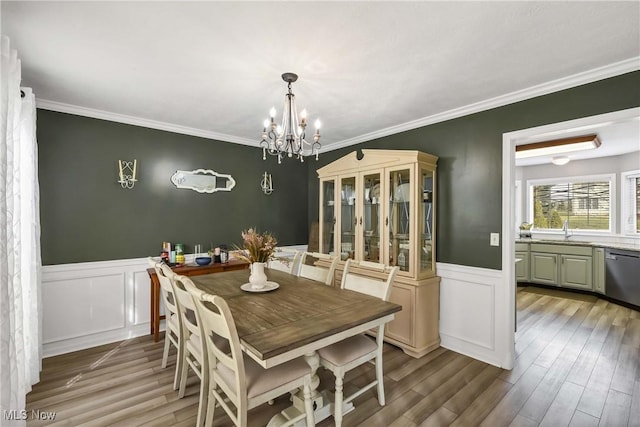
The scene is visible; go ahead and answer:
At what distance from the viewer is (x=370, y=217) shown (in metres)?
3.42

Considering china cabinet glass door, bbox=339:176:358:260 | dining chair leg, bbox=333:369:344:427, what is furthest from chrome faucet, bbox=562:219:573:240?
dining chair leg, bbox=333:369:344:427

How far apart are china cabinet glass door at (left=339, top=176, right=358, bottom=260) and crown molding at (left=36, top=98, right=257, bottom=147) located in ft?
4.95

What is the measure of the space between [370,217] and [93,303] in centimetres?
308

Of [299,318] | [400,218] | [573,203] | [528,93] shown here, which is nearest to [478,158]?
[528,93]

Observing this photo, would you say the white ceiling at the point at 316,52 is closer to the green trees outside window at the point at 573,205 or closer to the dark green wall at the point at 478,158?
the dark green wall at the point at 478,158

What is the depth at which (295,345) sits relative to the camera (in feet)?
4.77

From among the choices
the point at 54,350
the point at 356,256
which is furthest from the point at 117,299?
the point at 356,256

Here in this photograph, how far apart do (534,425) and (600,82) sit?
2.46 metres

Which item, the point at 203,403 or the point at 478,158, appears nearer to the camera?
the point at 203,403

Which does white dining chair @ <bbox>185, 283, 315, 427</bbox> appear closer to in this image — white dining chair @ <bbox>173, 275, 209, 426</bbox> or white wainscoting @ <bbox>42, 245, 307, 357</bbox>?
white dining chair @ <bbox>173, 275, 209, 426</bbox>

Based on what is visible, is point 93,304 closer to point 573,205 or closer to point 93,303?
point 93,303

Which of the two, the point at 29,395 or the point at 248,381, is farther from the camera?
the point at 29,395

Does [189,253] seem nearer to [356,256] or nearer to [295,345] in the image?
[356,256]

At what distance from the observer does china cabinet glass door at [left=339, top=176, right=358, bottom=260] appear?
3.58 metres
